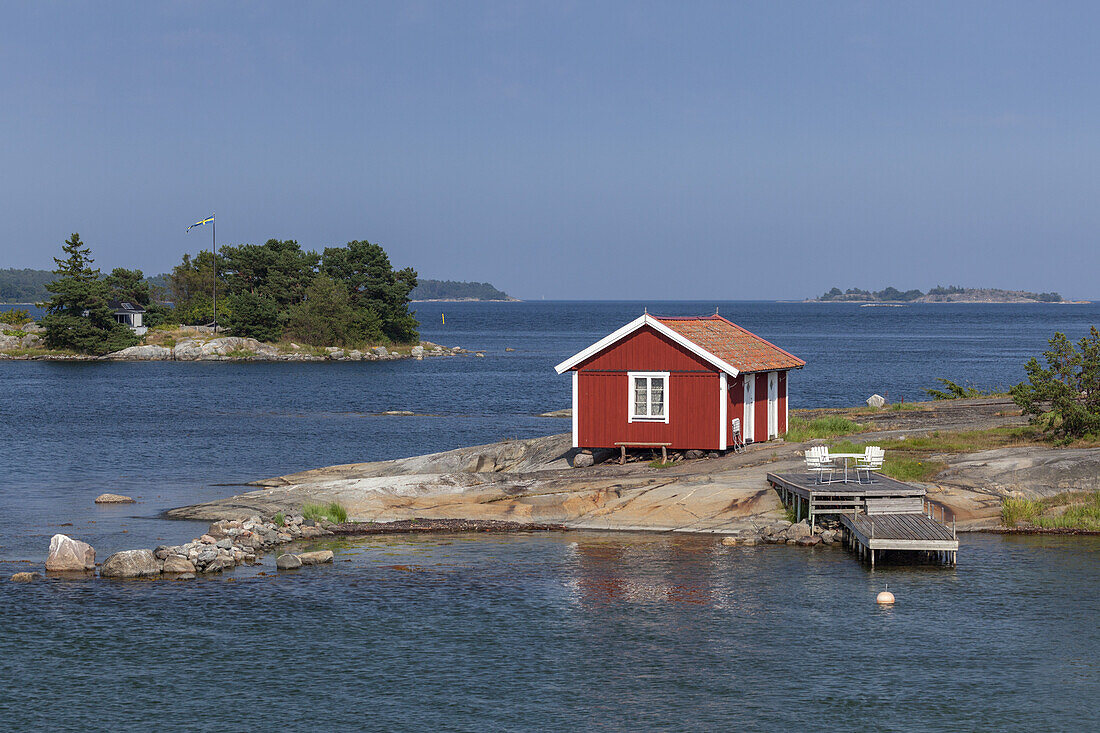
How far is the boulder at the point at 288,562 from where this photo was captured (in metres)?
30.3

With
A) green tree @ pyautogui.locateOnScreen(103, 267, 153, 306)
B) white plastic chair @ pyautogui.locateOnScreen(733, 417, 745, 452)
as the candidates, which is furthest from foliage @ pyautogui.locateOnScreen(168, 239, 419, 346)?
white plastic chair @ pyautogui.locateOnScreen(733, 417, 745, 452)

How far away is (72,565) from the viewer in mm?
30203

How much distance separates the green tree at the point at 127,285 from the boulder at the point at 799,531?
396 feet

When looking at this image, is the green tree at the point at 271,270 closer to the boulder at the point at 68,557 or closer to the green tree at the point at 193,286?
the green tree at the point at 193,286

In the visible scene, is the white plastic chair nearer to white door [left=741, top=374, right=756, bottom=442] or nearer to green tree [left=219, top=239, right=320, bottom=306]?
white door [left=741, top=374, right=756, bottom=442]

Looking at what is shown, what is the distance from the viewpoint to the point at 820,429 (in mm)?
44281

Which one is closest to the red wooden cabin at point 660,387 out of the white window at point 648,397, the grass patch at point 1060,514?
the white window at point 648,397

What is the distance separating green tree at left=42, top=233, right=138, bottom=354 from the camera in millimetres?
123188

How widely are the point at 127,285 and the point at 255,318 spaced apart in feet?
65.5

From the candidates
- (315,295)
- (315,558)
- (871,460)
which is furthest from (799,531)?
(315,295)

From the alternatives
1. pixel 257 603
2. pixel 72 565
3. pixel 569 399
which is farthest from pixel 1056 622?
pixel 569 399

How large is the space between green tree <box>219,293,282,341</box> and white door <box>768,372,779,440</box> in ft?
320

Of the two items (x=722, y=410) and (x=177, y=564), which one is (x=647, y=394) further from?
(x=177, y=564)

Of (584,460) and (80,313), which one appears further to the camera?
(80,313)
